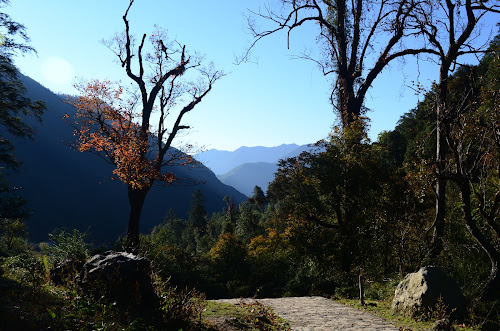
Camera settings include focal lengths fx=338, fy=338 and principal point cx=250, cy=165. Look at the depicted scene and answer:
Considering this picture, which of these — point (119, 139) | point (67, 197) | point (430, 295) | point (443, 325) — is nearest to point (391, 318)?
point (430, 295)

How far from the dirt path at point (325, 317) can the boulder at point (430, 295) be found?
71 cm

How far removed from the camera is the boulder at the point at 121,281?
5.53 m

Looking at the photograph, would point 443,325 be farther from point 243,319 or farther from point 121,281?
point 121,281

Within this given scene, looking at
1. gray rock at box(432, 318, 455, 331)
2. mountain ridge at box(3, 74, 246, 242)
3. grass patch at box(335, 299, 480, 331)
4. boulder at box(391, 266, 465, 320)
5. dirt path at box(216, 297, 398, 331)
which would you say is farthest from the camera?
mountain ridge at box(3, 74, 246, 242)

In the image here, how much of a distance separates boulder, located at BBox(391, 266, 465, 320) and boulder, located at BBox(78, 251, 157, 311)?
543 cm

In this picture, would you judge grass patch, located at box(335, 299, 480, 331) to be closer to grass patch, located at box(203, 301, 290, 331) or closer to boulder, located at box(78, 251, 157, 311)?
grass patch, located at box(203, 301, 290, 331)

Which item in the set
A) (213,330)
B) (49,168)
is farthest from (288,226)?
(49,168)

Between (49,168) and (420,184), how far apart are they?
212 meters

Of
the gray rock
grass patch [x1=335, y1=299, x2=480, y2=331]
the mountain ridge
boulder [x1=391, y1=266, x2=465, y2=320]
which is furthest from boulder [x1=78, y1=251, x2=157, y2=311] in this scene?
the mountain ridge

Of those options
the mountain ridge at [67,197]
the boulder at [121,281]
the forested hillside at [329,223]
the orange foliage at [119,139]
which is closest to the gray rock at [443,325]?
the forested hillside at [329,223]

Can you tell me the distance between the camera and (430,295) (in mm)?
7109

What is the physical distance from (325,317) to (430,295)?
2256 mm

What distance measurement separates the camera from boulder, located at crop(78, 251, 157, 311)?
5531 millimetres

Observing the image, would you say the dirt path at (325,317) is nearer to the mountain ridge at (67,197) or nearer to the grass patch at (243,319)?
the grass patch at (243,319)
